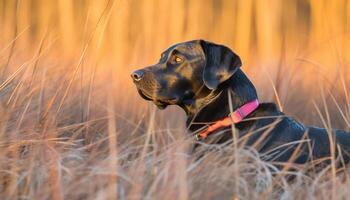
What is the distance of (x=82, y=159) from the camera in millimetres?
2525

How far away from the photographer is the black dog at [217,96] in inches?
125

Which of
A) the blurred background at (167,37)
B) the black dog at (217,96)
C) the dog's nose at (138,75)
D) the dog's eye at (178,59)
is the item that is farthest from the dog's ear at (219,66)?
the blurred background at (167,37)

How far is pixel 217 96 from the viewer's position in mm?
3357

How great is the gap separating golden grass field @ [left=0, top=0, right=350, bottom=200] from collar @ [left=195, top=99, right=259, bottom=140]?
15 centimetres

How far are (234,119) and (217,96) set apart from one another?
0.74ft

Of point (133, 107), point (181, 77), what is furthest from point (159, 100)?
point (133, 107)

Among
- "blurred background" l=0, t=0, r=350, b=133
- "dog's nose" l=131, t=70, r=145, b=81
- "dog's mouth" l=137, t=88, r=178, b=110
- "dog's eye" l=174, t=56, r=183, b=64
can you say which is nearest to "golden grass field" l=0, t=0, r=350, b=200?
"blurred background" l=0, t=0, r=350, b=133

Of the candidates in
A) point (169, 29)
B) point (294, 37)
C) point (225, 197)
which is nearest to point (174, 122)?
point (169, 29)

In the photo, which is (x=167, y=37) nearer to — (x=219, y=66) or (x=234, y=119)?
(x=219, y=66)

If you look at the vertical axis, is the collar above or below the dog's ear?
below

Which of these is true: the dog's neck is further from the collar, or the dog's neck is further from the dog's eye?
the dog's eye

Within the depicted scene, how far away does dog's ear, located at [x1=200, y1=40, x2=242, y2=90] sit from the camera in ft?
10.7

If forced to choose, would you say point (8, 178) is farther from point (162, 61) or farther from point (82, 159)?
point (162, 61)

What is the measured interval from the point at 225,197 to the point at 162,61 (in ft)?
4.84
